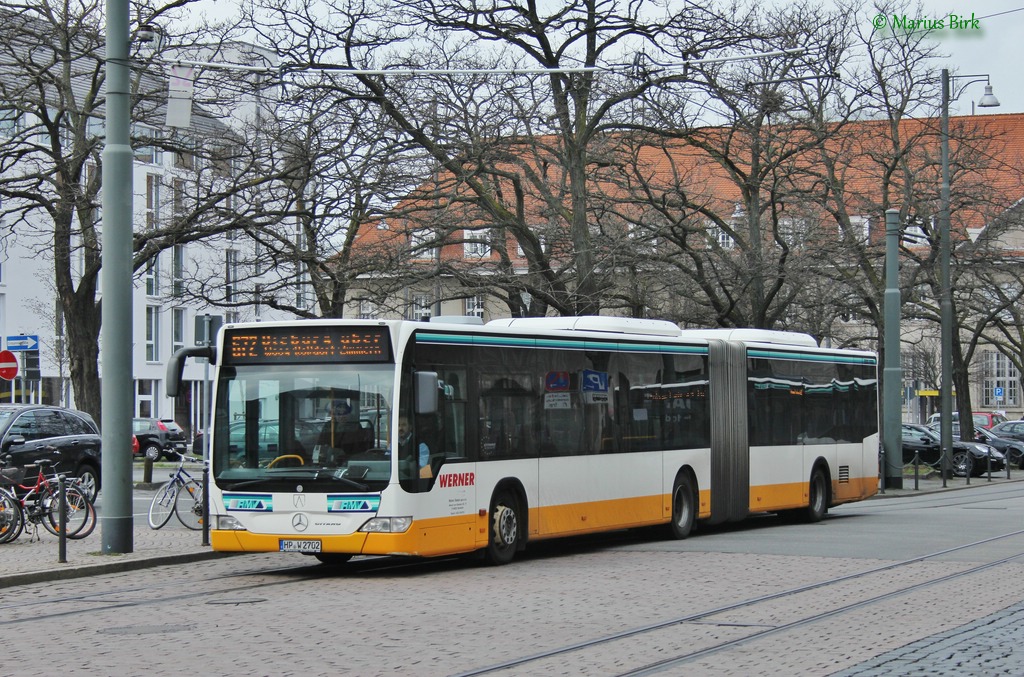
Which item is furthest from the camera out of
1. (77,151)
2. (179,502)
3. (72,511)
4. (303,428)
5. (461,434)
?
(77,151)

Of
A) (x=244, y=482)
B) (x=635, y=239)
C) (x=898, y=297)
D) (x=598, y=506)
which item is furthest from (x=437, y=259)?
(x=244, y=482)

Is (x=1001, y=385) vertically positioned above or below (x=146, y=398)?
above

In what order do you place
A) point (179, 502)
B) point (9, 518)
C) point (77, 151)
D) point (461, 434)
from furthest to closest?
1. point (77, 151)
2. point (179, 502)
3. point (9, 518)
4. point (461, 434)

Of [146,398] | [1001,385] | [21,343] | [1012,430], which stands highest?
[1001,385]

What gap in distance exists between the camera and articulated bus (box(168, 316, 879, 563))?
14.6 meters

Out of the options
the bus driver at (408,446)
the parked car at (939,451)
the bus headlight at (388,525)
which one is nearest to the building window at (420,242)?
the bus driver at (408,446)

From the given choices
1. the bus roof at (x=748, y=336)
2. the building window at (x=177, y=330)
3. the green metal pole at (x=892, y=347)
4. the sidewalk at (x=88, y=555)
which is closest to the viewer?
the sidewalk at (x=88, y=555)

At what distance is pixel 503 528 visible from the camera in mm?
16078

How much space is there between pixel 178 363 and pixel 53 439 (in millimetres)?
9696

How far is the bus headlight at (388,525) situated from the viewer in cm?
1431

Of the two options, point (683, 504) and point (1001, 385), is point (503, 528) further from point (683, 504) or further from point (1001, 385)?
point (1001, 385)

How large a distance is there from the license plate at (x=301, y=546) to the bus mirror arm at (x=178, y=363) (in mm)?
1936

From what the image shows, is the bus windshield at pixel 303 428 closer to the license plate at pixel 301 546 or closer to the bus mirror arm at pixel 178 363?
the bus mirror arm at pixel 178 363

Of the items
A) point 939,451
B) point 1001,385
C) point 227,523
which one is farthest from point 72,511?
point 1001,385
